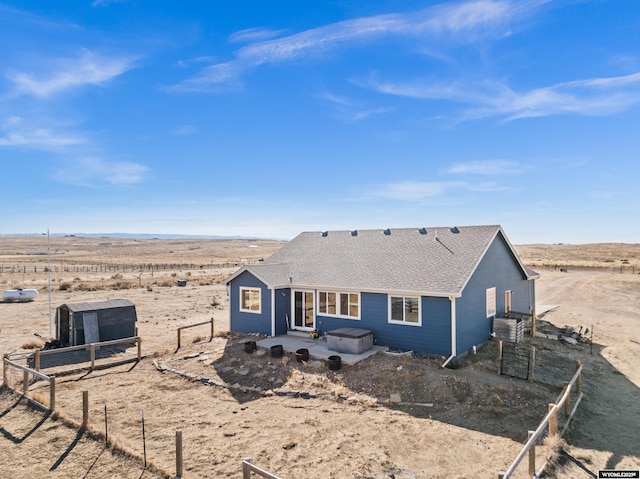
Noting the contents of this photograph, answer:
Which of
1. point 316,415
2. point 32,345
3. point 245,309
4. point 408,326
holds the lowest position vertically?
point 316,415

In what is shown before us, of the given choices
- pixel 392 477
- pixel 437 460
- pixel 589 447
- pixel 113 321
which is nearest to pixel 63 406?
pixel 113 321

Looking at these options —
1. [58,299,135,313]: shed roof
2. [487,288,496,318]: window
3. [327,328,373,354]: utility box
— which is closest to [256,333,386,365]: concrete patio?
[327,328,373,354]: utility box

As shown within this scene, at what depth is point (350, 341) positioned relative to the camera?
54.6 feet

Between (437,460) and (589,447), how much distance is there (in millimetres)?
3998

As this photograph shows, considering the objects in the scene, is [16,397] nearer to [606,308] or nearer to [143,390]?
[143,390]

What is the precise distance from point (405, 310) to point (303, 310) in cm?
558

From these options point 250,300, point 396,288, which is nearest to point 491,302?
point 396,288

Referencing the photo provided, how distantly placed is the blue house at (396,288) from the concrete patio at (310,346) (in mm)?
612

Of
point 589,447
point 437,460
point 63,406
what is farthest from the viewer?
point 63,406

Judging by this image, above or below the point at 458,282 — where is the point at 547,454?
below

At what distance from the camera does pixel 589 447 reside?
10.1 m

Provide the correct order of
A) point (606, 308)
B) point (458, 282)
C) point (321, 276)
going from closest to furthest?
point (458, 282) → point (321, 276) → point (606, 308)

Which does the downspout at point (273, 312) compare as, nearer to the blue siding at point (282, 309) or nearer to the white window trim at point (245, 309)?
the blue siding at point (282, 309)

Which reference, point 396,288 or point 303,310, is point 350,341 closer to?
point 396,288
